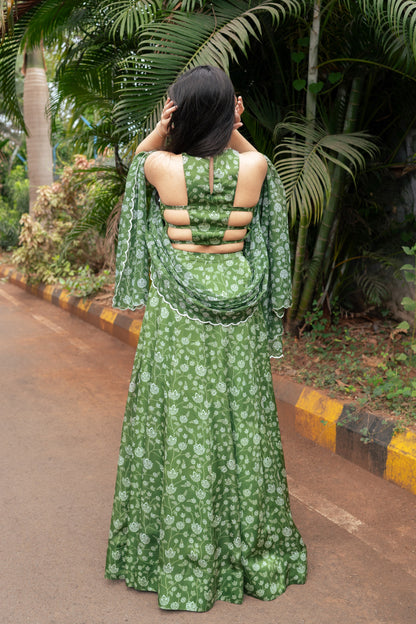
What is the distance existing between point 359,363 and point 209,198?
7.65 feet

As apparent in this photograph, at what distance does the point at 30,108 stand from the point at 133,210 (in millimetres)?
7966

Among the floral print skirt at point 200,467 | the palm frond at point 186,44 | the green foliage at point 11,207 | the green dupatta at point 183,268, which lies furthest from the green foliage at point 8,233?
the floral print skirt at point 200,467

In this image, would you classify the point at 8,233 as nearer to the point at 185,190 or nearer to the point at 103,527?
the point at 103,527

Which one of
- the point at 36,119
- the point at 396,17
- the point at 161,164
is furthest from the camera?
the point at 36,119

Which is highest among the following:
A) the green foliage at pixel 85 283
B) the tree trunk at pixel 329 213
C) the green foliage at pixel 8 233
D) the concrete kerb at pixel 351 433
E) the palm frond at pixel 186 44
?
the palm frond at pixel 186 44

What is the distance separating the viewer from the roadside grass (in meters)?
3.72

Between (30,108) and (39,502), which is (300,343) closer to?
(39,502)

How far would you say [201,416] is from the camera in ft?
7.83

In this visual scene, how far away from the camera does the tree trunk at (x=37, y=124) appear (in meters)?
9.46

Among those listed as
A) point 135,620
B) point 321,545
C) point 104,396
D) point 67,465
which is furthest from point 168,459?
point 104,396

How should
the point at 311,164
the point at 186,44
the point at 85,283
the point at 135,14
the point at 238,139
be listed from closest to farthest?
the point at 238,139
the point at 311,164
the point at 186,44
the point at 135,14
the point at 85,283

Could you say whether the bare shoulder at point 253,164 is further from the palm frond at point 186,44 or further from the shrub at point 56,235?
the shrub at point 56,235

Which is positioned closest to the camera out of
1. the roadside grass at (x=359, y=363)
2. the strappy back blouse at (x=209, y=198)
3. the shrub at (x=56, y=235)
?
the strappy back blouse at (x=209, y=198)

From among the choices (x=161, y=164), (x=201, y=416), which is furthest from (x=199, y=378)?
(x=161, y=164)
